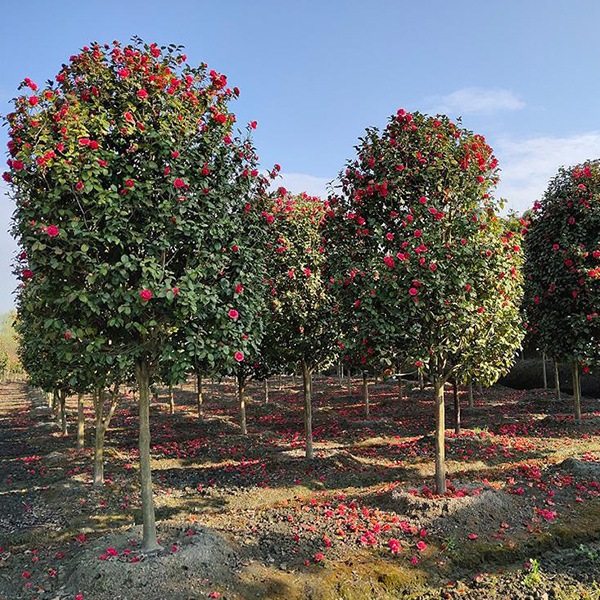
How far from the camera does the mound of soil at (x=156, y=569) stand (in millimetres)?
6375

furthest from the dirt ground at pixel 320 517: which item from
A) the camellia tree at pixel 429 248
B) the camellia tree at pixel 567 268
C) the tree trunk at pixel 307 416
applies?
the camellia tree at pixel 567 268

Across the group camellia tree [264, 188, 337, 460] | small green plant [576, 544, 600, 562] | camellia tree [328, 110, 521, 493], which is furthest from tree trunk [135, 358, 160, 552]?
small green plant [576, 544, 600, 562]

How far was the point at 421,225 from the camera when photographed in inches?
359

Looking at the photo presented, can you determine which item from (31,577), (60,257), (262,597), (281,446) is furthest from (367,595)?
(281,446)

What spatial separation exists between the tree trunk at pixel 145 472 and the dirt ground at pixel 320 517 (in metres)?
0.24

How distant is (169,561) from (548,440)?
13.6 m

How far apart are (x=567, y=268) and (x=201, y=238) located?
12.7 m

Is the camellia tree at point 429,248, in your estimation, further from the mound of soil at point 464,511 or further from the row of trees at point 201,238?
the mound of soil at point 464,511

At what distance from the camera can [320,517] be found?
9.12 m

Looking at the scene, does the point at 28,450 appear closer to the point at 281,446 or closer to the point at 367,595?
the point at 281,446

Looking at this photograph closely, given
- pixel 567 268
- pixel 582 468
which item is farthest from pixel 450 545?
pixel 567 268

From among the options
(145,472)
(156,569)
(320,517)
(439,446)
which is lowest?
(320,517)

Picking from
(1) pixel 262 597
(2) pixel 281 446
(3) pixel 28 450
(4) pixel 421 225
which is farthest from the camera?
(3) pixel 28 450

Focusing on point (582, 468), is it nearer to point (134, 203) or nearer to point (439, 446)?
point (439, 446)
